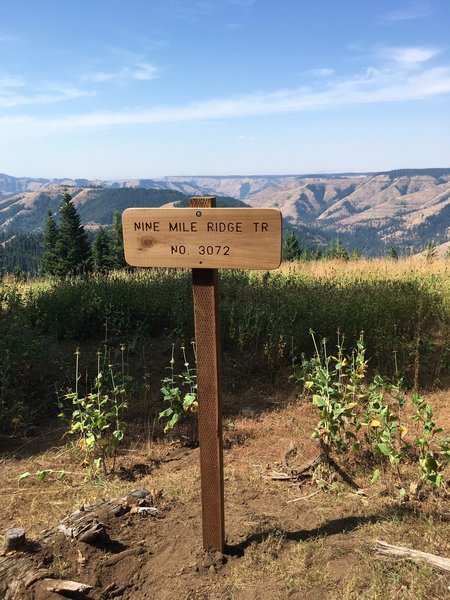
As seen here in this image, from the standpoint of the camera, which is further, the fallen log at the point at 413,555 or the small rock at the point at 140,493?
the small rock at the point at 140,493

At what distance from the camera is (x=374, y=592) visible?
211 centimetres

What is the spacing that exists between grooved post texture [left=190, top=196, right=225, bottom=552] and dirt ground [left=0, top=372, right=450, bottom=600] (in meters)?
0.26

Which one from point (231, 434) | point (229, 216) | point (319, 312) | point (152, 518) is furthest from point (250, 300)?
point (229, 216)

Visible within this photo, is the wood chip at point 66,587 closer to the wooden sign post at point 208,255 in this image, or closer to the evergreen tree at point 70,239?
the wooden sign post at point 208,255

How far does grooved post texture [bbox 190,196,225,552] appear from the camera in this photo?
2.26 meters

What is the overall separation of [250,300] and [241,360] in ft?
4.31

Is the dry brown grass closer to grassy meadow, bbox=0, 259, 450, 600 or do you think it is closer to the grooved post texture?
grassy meadow, bbox=0, 259, 450, 600

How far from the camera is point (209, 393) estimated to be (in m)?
2.32

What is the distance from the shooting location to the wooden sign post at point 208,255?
2090 millimetres

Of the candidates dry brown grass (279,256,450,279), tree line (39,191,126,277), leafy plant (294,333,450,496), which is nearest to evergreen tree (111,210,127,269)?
tree line (39,191,126,277)

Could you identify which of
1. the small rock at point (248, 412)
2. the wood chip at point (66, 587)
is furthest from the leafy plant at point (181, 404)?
the wood chip at point (66, 587)

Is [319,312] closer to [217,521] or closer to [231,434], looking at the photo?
[231,434]

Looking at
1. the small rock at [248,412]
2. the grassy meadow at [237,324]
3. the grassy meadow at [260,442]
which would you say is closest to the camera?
the grassy meadow at [260,442]

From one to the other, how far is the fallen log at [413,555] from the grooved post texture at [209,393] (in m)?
0.87
